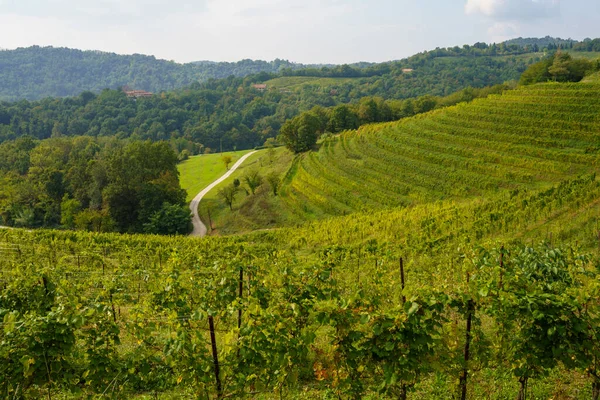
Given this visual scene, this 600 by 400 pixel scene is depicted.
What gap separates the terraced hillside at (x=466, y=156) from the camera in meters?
28.7

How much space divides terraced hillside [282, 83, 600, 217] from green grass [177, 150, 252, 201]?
23.6 m

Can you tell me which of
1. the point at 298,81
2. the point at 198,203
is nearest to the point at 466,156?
the point at 198,203

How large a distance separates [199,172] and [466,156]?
47444 mm

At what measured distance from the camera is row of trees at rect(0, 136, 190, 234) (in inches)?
1694

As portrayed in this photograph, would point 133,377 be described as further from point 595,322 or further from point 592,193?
point 592,193

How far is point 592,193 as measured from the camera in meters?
20.9

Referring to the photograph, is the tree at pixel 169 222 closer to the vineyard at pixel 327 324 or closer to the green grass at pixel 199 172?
the green grass at pixel 199 172

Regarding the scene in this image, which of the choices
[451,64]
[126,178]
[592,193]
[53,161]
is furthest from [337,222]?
[451,64]

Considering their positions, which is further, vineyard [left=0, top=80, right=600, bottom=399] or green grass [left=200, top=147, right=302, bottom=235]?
Answer: green grass [left=200, top=147, right=302, bottom=235]

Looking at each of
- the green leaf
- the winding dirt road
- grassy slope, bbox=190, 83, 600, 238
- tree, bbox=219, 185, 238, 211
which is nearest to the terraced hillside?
grassy slope, bbox=190, 83, 600, 238

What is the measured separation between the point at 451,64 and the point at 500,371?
181 metres

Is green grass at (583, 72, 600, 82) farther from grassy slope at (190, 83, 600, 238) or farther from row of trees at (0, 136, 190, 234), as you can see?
row of trees at (0, 136, 190, 234)

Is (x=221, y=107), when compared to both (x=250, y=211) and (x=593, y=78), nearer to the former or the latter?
(x=250, y=211)

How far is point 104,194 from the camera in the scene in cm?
4475
